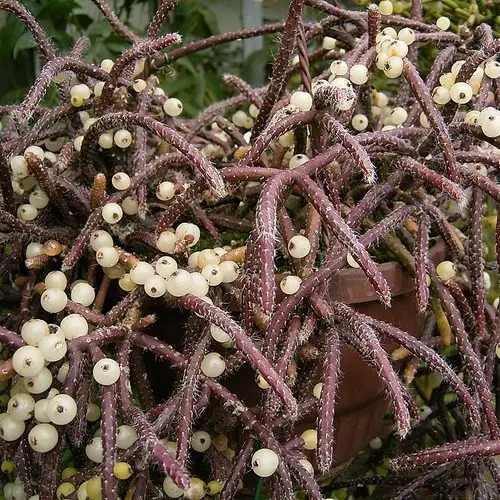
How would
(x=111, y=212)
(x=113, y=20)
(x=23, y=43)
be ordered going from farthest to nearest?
(x=23, y=43) → (x=113, y=20) → (x=111, y=212)

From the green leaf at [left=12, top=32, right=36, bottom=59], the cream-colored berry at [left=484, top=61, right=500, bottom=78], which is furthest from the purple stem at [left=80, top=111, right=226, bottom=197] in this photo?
the green leaf at [left=12, top=32, right=36, bottom=59]

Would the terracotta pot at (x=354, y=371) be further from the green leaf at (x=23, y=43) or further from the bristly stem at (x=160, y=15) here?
the green leaf at (x=23, y=43)

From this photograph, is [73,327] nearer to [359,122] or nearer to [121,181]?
[121,181]

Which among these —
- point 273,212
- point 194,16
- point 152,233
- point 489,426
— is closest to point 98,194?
point 152,233

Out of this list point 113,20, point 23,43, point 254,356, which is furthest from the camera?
point 23,43

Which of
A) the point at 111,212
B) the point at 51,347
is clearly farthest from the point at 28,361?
the point at 111,212

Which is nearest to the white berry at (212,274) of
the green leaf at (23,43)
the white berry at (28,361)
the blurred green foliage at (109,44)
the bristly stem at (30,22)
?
the white berry at (28,361)

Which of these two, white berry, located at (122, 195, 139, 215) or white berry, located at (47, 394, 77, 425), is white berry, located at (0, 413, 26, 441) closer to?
white berry, located at (47, 394, 77, 425)

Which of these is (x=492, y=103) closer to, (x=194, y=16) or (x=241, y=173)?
(x=241, y=173)

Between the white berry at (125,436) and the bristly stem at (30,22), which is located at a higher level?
the bristly stem at (30,22)

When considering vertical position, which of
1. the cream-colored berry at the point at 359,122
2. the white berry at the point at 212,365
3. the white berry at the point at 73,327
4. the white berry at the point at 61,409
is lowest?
the white berry at the point at 212,365
